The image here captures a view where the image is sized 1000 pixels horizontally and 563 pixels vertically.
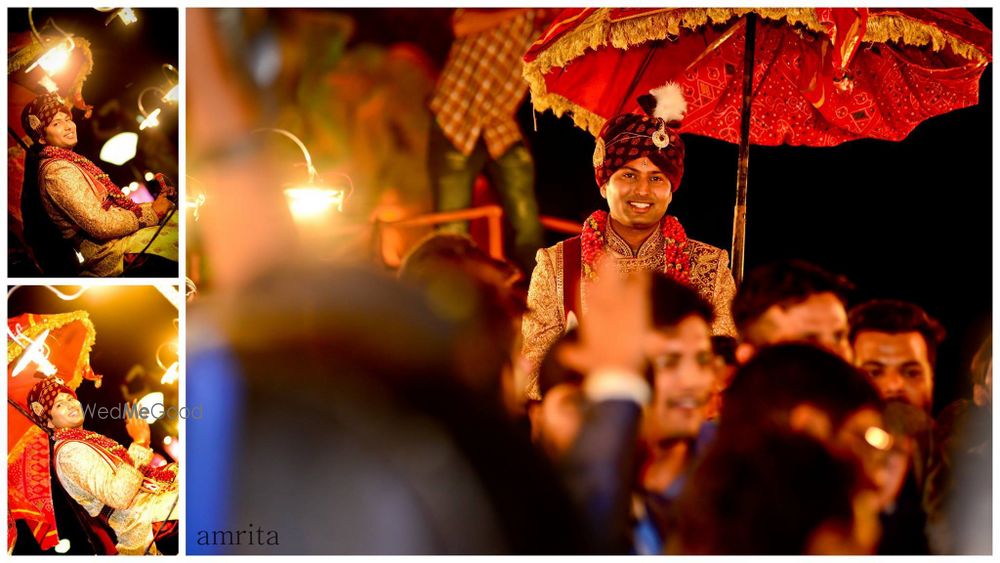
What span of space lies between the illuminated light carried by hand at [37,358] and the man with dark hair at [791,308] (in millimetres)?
2507

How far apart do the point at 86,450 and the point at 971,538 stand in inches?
129

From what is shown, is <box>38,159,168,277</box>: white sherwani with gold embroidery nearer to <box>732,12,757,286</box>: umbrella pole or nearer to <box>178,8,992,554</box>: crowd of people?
<box>178,8,992,554</box>: crowd of people

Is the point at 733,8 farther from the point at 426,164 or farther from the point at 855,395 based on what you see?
the point at 855,395

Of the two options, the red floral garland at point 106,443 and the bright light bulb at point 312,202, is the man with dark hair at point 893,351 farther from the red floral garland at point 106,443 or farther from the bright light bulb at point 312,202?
the red floral garland at point 106,443

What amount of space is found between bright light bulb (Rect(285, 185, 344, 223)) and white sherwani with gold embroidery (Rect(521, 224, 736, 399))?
30.1 inches

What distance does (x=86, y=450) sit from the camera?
118 inches

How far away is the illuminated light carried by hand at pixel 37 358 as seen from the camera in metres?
2.98

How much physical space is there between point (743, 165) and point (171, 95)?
2.09 metres

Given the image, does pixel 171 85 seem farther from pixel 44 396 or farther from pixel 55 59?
pixel 44 396

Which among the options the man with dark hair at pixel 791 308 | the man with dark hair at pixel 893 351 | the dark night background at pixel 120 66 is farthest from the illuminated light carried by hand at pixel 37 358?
the man with dark hair at pixel 893 351

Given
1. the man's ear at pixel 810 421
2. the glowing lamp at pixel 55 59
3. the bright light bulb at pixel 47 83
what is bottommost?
the man's ear at pixel 810 421

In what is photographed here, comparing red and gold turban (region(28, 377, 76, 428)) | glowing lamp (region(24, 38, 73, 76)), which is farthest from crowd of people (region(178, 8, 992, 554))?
glowing lamp (region(24, 38, 73, 76))

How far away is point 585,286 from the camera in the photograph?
2955mm

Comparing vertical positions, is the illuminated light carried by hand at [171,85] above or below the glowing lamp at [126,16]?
below
